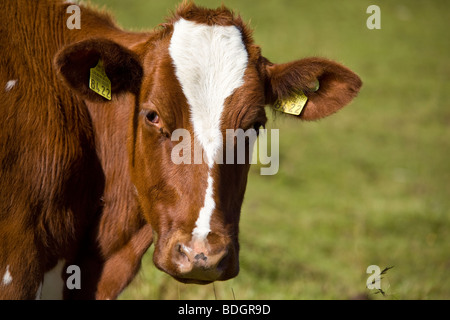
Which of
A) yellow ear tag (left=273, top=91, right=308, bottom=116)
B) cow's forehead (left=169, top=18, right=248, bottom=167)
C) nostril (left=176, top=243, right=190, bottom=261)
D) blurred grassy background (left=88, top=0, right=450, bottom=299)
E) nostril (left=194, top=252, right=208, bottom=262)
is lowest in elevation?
blurred grassy background (left=88, top=0, right=450, bottom=299)

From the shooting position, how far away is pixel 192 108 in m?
3.80

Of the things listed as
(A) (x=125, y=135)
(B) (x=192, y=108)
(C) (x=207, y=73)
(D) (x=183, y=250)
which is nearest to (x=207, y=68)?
(C) (x=207, y=73)

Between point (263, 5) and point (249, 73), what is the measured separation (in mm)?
23930

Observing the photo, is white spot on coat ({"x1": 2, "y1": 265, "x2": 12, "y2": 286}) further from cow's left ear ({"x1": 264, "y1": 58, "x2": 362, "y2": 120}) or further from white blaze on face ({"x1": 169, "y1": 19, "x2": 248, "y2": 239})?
cow's left ear ({"x1": 264, "y1": 58, "x2": 362, "y2": 120})

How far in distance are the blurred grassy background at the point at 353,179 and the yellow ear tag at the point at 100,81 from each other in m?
1.06

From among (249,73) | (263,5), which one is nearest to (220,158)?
(249,73)

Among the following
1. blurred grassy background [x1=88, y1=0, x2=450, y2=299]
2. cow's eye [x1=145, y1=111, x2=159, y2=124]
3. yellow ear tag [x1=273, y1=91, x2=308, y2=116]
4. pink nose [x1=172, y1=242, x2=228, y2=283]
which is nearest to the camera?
pink nose [x1=172, y1=242, x2=228, y2=283]

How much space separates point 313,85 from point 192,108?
1084 mm

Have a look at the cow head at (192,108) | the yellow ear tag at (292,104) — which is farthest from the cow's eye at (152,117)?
the yellow ear tag at (292,104)

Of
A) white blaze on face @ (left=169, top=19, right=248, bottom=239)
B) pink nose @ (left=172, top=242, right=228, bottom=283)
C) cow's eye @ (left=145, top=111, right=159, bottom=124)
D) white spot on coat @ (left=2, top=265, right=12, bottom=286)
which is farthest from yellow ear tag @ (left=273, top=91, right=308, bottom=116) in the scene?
white spot on coat @ (left=2, top=265, right=12, bottom=286)

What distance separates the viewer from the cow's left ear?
4324 mm

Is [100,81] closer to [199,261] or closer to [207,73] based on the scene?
[207,73]
